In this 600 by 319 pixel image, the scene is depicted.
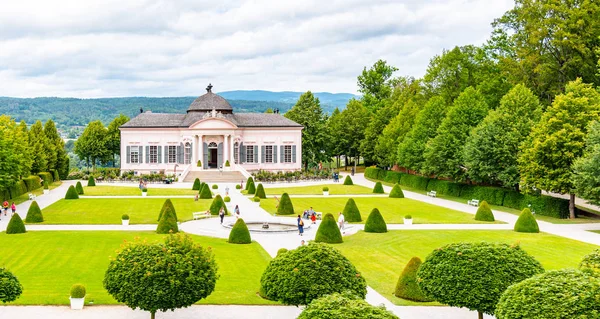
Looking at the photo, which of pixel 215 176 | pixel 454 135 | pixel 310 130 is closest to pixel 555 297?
pixel 454 135

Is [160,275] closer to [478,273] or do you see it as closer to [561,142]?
[478,273]

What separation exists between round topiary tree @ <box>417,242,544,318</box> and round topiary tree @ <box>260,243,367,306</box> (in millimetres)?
2125

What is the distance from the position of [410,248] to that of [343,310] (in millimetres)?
18337

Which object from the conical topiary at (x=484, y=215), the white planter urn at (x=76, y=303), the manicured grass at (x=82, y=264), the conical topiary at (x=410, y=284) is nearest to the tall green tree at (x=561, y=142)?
the conical topiary at (x=484, y=215)

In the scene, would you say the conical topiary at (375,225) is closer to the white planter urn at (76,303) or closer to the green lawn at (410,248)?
the green lawn at (410,248)

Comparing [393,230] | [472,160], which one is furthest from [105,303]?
[472,160]

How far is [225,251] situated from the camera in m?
28.7

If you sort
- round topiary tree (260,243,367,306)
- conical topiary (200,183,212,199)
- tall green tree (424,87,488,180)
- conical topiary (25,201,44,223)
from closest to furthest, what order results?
round topiary tree (260,243,367,306) < conical topiary (25,201,44,223) < conical topiary (200,183,212,199) < tall green tree (424,87,488,180)

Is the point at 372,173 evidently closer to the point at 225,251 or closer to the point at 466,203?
the point at 466,203

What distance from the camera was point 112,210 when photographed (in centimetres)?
4431

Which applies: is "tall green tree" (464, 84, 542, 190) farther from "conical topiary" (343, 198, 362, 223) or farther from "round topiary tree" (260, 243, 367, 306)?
"round topiary tree" (260, 243, 367, 306)

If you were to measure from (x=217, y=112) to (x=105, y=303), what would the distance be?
63.1 m

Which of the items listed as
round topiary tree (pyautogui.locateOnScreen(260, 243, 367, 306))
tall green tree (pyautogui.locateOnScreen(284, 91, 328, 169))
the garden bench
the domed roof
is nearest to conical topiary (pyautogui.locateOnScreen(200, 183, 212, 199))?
the garden bench

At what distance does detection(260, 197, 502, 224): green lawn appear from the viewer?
3997cm
